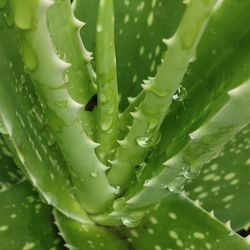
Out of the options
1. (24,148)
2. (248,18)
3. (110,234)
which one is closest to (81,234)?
(110,234)

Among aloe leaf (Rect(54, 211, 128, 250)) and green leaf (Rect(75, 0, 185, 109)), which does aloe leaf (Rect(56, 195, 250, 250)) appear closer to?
aloe leaf (Rect(54, 211, 128, 250))

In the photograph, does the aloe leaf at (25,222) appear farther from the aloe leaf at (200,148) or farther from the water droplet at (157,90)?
the water droplet at (157,90)

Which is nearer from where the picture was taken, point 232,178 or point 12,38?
point 12,38

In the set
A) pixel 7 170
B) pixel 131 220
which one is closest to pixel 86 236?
pixel 131 220

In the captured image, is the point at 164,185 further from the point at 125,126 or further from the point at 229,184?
the point at 229,184

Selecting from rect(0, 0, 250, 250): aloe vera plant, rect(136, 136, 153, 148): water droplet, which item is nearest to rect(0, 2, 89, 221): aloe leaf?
rect(0, 0, 250, 250): aloe vera plant

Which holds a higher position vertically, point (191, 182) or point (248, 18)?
point (248, 18)

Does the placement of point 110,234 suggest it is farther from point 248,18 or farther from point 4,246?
point 248,18
